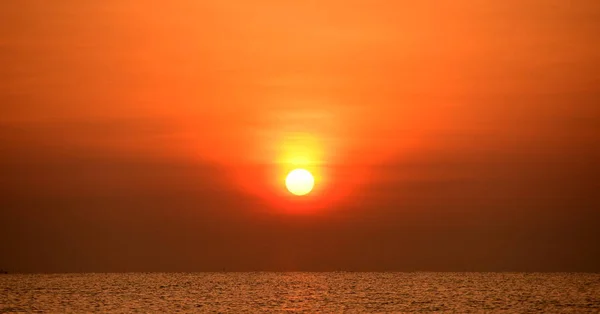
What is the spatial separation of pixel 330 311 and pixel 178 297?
4932 cm

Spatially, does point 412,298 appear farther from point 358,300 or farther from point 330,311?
point 330,311

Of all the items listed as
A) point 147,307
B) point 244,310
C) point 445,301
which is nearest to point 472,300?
point 445,301

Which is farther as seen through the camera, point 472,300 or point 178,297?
point 178,297

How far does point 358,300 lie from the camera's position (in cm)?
14462

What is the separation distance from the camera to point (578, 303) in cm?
13938

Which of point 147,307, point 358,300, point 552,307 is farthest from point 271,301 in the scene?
point 552,307

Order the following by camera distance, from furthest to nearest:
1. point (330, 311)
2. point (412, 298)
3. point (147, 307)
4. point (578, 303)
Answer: point (412, 298) → point (578, 303) → point (147, 307) → point (330, 311)

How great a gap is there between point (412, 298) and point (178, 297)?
1670 inches

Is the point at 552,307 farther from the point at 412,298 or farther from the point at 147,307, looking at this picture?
the point at 147,307

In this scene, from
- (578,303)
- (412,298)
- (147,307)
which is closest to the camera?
(147,307)

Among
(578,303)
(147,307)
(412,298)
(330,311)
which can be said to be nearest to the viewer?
(330,311)

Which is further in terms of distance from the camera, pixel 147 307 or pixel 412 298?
pixel 412 298

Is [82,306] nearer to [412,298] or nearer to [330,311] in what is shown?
[330,311]

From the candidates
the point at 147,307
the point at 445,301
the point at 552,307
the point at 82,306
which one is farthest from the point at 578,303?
the point at 82,306
